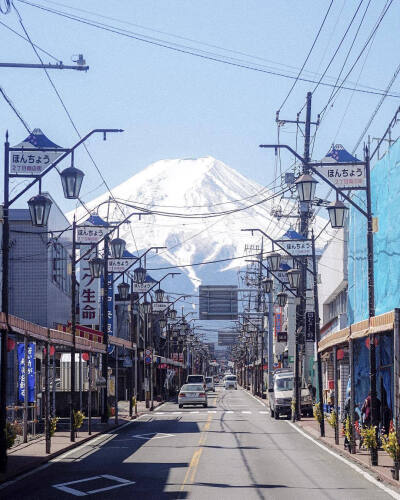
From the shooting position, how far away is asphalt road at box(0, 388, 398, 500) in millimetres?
15742

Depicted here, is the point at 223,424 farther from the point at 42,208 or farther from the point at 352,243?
the point at 42,208

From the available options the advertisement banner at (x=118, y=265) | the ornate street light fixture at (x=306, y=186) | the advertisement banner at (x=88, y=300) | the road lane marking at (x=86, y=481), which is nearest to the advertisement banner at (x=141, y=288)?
the advertisement banner at (x=118, y=265)

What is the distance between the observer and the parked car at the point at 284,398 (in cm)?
4478

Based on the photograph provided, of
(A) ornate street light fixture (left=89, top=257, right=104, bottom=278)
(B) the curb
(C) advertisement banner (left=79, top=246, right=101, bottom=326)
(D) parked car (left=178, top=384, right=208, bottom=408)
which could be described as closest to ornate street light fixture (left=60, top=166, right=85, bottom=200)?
(B) the curb

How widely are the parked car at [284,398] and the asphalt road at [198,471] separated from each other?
12541 millimetres

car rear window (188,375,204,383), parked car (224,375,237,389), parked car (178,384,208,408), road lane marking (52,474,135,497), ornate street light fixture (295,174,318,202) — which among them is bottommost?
parked car (224,375,237,389)

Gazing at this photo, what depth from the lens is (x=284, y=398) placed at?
44.9 meters

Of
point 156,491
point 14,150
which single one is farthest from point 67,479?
point 14,150

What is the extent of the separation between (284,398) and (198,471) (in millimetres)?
26178

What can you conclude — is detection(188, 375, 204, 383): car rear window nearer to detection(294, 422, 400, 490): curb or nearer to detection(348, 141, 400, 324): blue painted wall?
detection(348, 141, 400, 324): blue painted wall

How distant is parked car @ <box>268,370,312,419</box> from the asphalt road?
12.5m

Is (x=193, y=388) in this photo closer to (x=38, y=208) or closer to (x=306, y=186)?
(x=306, y=186)

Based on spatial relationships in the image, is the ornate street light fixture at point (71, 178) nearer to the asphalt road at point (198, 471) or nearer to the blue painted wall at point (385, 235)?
the asphalt road at point (198, 471)

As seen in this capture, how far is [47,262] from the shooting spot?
4834cm
